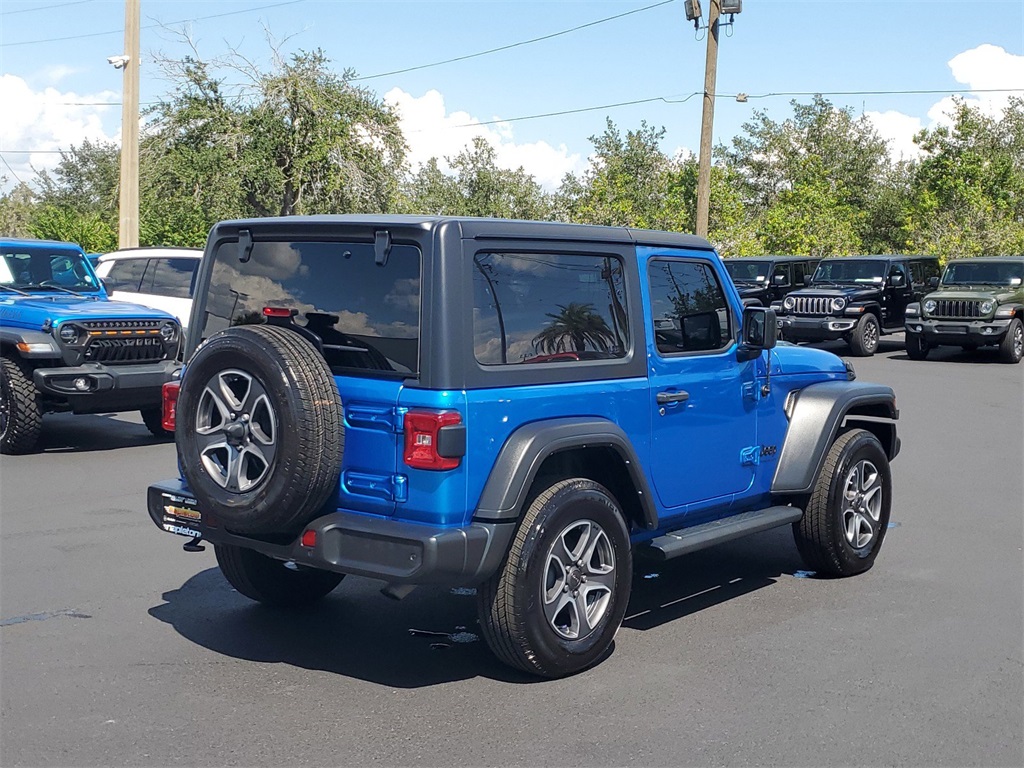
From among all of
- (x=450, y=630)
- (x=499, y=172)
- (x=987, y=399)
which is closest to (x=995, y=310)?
(x=987, y=399)

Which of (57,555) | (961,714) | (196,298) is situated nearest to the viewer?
(961,714)

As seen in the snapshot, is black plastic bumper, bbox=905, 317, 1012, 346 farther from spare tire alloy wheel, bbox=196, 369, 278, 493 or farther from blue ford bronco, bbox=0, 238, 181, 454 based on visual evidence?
spare tire alloy wheel, bbox=196, 369, 278, 493

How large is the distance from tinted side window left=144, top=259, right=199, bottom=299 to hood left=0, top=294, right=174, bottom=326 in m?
3.52

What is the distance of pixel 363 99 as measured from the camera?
3328 cm

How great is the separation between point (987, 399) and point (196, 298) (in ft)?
42.9

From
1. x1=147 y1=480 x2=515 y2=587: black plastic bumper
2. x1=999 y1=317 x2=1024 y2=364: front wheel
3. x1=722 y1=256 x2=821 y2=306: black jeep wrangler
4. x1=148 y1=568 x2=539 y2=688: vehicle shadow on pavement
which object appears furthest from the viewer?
x1=722 y1=256 x2=821 y2=306: black jeep wrangler

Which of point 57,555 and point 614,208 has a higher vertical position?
point 614,208

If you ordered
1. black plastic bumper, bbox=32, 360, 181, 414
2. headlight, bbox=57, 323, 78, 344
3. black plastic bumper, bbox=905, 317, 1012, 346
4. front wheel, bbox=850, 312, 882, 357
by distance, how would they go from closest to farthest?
black plastic bumper, bbox=32, 360, 181, 414 → headlight, bbox=57, 323, 78, 344 → black plastic bumper, bbox=905, 317, 1012, 346 → front wheel, bbox=850, 312, 882, 357

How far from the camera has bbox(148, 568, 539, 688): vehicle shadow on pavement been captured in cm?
509

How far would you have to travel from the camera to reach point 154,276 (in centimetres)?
1530

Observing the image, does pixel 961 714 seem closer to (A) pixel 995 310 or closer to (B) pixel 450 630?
(B) pixel 450 630

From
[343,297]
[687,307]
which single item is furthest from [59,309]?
[687,307]

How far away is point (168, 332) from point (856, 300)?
50.1 feet

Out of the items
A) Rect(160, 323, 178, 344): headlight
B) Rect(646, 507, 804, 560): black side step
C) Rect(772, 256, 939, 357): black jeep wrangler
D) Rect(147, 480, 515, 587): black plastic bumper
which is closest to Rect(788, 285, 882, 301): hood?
Rect(772, 256, 939, 357): black jeep wrangler
